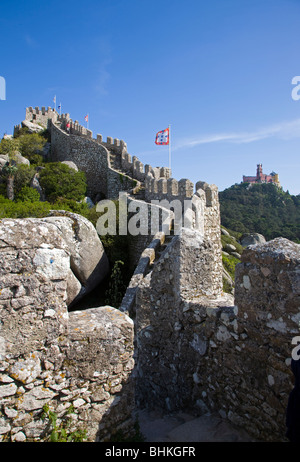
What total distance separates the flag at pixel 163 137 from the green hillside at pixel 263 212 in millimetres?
26645

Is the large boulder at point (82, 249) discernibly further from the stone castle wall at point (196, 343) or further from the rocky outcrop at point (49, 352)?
the rocky outcrop at point (49, 352)

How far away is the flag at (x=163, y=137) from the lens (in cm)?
1739

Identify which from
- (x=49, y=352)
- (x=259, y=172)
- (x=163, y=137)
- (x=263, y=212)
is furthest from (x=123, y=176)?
(x=259, y=172)

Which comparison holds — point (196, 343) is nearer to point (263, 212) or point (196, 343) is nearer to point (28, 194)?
point (28, 194)

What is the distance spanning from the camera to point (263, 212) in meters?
53.4

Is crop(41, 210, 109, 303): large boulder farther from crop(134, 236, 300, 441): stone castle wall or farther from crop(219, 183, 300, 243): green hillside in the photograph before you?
crop(219, 183, 300, 243): green hillside

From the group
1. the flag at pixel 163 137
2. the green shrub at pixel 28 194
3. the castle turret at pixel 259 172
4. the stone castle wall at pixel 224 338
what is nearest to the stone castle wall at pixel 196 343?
the stone castle wall at pixel 224 338

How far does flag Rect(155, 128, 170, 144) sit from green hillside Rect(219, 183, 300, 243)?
26.6m

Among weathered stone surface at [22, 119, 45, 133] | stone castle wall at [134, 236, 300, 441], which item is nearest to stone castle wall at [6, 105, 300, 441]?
stone castle wall at [134, 236, 300, 441]

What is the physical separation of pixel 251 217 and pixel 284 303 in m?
49.7

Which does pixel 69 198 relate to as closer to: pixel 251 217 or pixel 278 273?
pixel 278 273

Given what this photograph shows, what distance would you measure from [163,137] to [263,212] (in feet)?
133

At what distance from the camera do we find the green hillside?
143ft

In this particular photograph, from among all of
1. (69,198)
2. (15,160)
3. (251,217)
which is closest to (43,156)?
(15,160)
